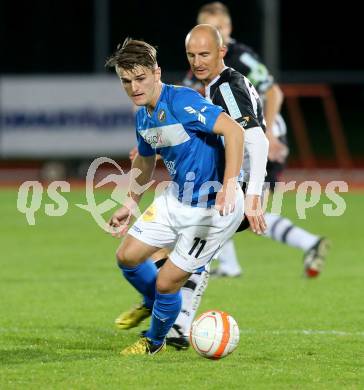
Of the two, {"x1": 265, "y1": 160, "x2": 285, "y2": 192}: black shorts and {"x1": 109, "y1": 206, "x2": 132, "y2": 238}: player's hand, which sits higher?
{"x1": 109, "y1": 206, "x2": 132, "y2": 238}: player's hand

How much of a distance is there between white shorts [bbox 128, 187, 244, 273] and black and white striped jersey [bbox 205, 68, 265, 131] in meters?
0.50

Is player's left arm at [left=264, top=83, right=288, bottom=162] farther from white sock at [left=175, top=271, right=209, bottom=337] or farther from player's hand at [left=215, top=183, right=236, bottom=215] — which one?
player's hand at [left=215, top=183, right=236, bottom=215]

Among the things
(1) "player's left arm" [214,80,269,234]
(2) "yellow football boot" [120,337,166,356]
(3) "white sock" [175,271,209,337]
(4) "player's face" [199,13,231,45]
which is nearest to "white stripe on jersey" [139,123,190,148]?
(1) "player's left arm" [214,80,269,234]

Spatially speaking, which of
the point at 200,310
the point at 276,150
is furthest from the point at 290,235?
the point at 200,310

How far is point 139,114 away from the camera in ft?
21.4

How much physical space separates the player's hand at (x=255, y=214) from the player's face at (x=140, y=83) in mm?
789

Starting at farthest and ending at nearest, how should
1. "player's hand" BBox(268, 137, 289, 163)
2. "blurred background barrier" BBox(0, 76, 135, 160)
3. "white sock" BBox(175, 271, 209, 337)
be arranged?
"blurred background barrier" BBox(0, 76, 135, 160)
"player's hand" BBox(268, 137, 289, 163)
"white sock" BBox(175, 271, 209, 337)

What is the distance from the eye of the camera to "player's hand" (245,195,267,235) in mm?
6125

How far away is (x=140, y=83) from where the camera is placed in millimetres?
6254

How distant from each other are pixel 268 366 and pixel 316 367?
26 centimetres

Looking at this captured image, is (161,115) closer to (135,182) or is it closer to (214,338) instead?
(135,182)

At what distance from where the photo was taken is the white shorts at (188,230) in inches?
249

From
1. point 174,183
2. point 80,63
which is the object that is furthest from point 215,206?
point 80,63

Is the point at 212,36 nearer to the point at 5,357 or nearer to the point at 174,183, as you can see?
the point at 174,183
